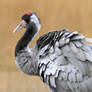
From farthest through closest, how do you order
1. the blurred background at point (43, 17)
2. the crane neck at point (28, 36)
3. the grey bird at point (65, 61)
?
the blurred background at point (43, 17) < the crane neck at point (28, 36) < the grey bird at point (65, 61)

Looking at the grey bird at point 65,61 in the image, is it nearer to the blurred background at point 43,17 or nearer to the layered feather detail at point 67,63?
the layered feather detail at point 67,63

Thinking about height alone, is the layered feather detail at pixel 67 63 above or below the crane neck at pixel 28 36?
below

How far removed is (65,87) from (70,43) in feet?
1.16

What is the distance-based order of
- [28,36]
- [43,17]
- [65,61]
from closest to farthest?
1. [65,61]
2. [28,36]
3. [43,17]

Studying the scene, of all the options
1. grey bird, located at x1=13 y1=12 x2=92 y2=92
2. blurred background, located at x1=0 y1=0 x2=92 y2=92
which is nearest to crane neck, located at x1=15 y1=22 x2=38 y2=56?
grey bird, located at x1=13 y1=12 x2=92 y2=92

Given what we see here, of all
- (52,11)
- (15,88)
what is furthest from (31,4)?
(15,88)

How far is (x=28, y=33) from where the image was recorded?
185 inches

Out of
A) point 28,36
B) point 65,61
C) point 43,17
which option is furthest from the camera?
point 43,17

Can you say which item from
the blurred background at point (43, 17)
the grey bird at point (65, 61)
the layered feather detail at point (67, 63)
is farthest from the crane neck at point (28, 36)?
the blurred background at point (43, 17)

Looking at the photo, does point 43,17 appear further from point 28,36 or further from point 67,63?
point 67,63

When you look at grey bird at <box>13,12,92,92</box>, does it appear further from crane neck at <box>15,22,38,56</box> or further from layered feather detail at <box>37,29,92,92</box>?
crane neck at <box>15,22,38,56</box>

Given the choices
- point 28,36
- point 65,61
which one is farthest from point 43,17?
point 65,61

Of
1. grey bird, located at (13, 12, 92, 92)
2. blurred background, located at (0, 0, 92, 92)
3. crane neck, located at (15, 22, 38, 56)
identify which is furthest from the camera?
blurred background, located at (0, 0, 92, 92)

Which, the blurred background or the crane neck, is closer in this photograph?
the crane neck
